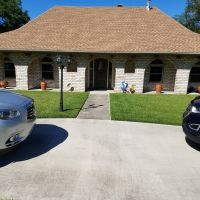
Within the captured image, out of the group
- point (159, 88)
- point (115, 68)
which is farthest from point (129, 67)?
point (159, 88)

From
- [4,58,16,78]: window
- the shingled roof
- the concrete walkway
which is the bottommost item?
the concrete walkway

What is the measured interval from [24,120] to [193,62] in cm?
1396

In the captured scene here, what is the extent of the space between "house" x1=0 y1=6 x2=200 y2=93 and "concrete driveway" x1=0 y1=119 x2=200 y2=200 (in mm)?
9025

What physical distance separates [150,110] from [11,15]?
28.0m

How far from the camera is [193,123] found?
5629mm

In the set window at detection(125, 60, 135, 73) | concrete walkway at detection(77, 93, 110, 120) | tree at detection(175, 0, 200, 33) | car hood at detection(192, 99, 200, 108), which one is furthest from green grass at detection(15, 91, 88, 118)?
tree at detection(175, 0, 200, 33)

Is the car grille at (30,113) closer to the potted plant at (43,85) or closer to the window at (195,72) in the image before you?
the potted plant at (43,85)

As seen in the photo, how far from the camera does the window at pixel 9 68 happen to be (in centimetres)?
1672

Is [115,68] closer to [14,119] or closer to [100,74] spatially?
[100,74]

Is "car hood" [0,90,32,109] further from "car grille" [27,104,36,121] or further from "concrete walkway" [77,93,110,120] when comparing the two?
"concrete walkway" [77,93,110,120]

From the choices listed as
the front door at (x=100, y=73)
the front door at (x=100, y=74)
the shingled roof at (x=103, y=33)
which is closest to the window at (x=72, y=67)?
the front door at (x=100, y=74)

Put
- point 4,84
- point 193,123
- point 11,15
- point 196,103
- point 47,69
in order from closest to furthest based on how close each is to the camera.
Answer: point 193,123 → point 196,103 → point 4,84 → point 47,69 → point 11,15

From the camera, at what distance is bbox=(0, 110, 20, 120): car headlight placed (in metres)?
4.60

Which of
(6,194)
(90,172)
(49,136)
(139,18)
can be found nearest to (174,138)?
(90,172)
